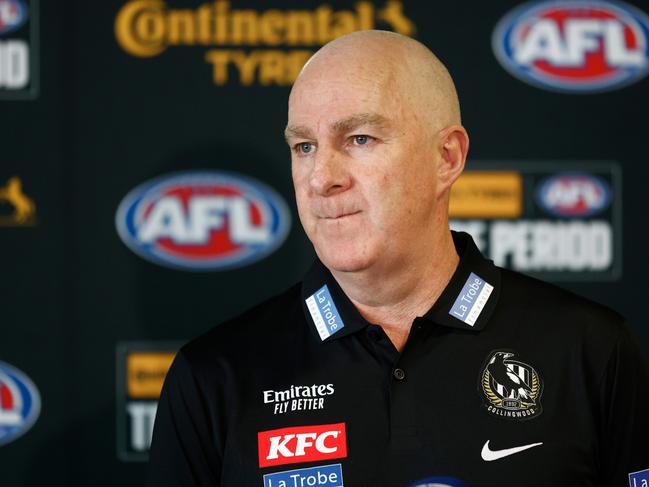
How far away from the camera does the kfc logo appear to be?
1257mm

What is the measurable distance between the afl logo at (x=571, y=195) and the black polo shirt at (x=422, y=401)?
94 centimetres

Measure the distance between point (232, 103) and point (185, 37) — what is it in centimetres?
19

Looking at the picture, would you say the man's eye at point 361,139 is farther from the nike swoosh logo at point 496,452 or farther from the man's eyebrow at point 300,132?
the nike swoosh logo at point 496,452

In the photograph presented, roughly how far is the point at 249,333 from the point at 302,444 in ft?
0.64

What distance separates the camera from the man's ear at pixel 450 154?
4.29 feet

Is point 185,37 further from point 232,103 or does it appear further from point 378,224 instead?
point 378,224

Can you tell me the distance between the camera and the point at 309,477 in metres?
1.27

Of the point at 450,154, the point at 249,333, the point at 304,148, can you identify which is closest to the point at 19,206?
the point at 249,333

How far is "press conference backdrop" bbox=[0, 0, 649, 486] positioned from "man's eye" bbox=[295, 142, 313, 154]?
37.1 inches

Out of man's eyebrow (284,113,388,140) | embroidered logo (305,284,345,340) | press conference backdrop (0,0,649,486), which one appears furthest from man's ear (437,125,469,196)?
press conference backdrop (0,0,649,486)

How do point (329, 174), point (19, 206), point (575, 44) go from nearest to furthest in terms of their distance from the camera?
1. point (329, 174)
2. point (19, 206)
3. point (575, 44)

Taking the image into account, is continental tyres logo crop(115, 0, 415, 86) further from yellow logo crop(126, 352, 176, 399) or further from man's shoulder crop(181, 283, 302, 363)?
man's shoulder crop(181, 283, 302, 363)

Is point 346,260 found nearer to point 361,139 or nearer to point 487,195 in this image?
point 361,139

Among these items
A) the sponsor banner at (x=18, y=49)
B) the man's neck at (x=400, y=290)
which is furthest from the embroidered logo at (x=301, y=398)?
the sponsor banner at (x=18, y=49)
